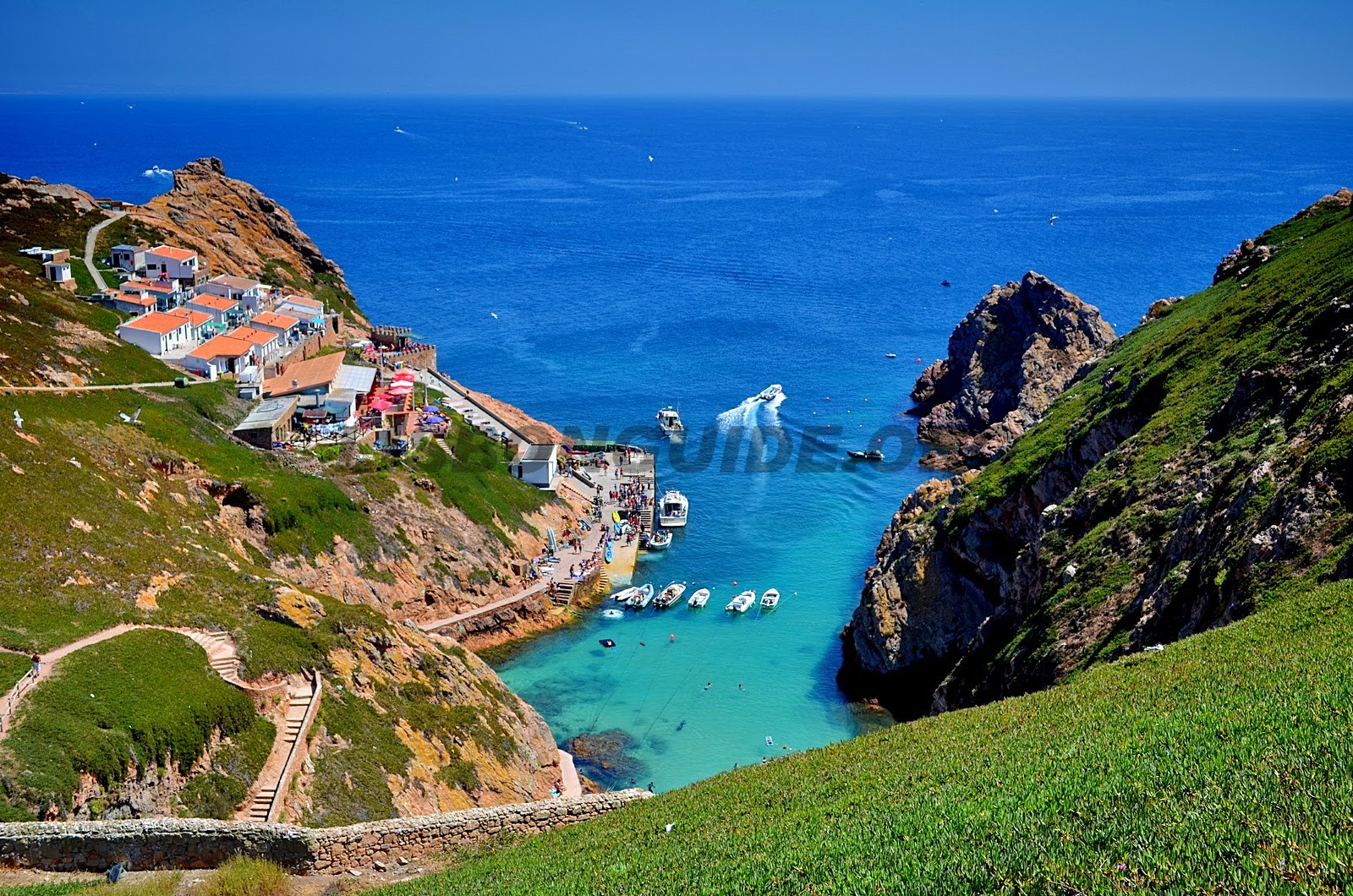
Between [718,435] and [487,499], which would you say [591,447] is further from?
[487,499]

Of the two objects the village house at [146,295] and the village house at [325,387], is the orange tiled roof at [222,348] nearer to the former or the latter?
the village house at [325,387]

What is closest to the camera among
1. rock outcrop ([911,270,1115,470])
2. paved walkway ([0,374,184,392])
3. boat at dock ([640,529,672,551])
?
paved walkway ([0,374,184,392])

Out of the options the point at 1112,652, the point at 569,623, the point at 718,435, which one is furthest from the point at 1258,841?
the point at 718,435

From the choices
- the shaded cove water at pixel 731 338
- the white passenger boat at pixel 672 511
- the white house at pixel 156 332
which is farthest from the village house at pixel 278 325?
the white passenger boat at pixel 672 511

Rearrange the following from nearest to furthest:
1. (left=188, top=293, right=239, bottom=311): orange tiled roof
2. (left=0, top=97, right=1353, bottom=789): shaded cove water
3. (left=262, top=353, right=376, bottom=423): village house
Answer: (left=0, top=97, right=1353, bottom=789): shaded cove water
(left=262, top=353, right=376, bottom=423): village house
(left=188, top=293, right=239, bottom=311): orange tiled roof

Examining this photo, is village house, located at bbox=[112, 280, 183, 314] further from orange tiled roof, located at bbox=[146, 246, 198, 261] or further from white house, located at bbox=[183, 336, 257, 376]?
white house, located at bbox=[183, 336, 257, 376]

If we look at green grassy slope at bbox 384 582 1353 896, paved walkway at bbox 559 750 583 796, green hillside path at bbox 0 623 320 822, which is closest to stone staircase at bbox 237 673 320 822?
green hillside path at bbox 0 623 320 822
